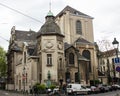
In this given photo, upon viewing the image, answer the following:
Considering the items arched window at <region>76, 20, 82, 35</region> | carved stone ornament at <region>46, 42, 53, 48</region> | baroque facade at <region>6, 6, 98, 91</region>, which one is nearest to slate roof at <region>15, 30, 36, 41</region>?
baroque facade at <region>6, 6, 98, 91</region>

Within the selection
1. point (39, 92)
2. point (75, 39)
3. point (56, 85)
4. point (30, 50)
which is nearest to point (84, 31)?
point (75, 39)

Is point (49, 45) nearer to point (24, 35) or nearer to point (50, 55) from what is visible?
point (50, 55)

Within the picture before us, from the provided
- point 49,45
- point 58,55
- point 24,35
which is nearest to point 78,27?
point 24,35

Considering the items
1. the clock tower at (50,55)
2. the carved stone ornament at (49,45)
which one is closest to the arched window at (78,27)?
the clock tower at (50,55)

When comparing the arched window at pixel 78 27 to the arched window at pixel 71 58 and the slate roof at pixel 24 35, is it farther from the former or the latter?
the arched window at pixel 71 58

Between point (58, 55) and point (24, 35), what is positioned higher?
point (24, 35)

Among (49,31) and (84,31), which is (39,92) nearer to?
(49,31)

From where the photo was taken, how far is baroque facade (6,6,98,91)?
52250mm

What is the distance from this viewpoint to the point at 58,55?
173ft

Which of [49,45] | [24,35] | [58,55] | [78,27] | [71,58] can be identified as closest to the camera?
[49,45]

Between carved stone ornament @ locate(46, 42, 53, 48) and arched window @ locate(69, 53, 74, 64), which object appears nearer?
carved stone ornament @ locate(46, 42, 53, 48)

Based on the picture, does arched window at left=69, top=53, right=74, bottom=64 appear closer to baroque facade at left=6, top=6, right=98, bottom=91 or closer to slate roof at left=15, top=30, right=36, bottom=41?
baroque facade at left=6, top=6, right=98, bottom=91

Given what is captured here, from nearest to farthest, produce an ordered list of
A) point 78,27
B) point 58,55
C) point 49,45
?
point 49,45 → point 58,55 → point 78,27

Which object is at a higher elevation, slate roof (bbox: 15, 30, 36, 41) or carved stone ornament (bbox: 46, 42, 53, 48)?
slate roof (bbox: 15, 30, 36, 41)
